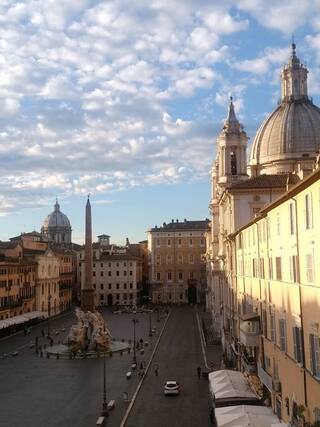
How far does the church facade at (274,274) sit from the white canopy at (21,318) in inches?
993

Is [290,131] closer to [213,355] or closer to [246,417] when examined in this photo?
[213,355]

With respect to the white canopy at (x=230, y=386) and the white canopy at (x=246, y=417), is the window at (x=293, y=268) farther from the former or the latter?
the white canopy at (x=230, y=386)

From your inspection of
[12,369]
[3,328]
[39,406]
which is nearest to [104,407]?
[39,406]

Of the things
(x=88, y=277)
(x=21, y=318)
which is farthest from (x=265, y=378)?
(x=21, y=318)

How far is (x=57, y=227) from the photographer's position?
176375mm

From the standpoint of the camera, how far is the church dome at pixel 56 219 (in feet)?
582

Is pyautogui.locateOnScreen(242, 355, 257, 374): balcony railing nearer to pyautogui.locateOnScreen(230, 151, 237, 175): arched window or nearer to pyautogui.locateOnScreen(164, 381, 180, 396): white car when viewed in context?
pyautogui.locateOnScreen(164, 381, 180, 396): white car

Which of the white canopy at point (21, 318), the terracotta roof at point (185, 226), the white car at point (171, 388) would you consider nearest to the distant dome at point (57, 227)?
the terracotta roof at point (185, 226)

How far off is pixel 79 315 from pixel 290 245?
4105 cm

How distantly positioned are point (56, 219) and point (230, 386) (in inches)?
5923

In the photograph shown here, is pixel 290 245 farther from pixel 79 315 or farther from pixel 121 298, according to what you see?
pixel 121 298

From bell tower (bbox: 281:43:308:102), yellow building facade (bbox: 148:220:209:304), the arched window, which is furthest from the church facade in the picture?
yellow building facade (bbox: 148:220:209:304)

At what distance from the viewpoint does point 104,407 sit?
3366 cm

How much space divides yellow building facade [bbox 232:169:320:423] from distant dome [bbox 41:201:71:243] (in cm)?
14150
